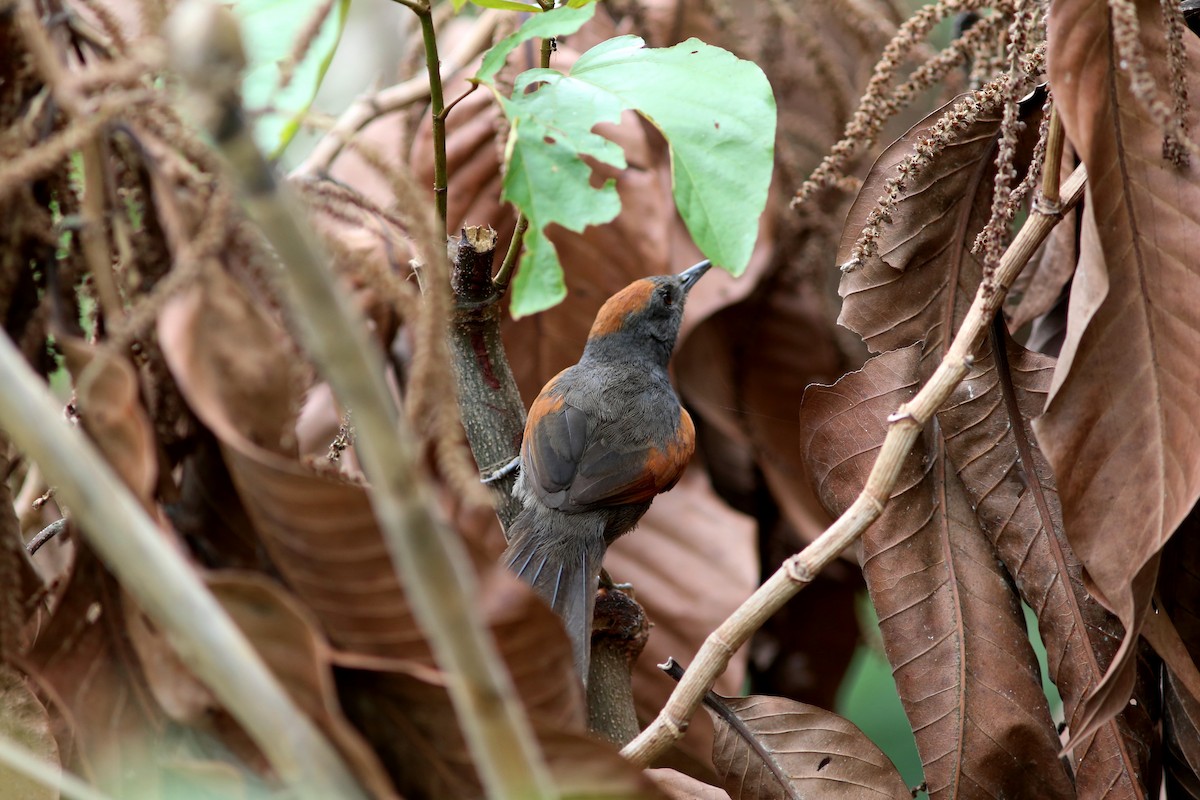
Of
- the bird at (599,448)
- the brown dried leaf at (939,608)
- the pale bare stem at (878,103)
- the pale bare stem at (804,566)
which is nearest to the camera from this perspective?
the pale bare stem at (804,566)

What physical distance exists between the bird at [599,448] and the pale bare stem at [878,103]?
86cm

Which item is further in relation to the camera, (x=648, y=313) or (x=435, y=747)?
(x=648, y=313)

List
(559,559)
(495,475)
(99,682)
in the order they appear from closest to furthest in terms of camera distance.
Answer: (99,682) < (495,475) < (559,559)

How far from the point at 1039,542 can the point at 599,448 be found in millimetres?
1259

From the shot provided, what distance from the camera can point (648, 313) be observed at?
2.79m

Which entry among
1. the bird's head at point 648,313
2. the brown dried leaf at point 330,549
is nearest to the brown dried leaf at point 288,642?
the brown dried leaf at point 330,549

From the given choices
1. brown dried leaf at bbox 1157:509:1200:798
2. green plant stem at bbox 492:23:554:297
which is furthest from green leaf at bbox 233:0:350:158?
brown dried leaf at bbox 1157:509:1200:798

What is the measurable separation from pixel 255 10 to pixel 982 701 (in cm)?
122

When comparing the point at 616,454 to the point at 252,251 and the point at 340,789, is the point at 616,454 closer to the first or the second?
the point at 252,251

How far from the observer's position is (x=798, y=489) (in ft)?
8.77

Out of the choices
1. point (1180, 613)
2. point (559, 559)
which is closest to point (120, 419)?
point (1180, 613)

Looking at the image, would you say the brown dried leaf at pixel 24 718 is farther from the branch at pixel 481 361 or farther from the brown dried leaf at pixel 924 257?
the brown dried leaf at pixel 924 257

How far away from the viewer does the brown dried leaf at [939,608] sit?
1.38 m

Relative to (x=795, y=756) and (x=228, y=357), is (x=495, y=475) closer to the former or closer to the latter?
(x=795, y=756)
